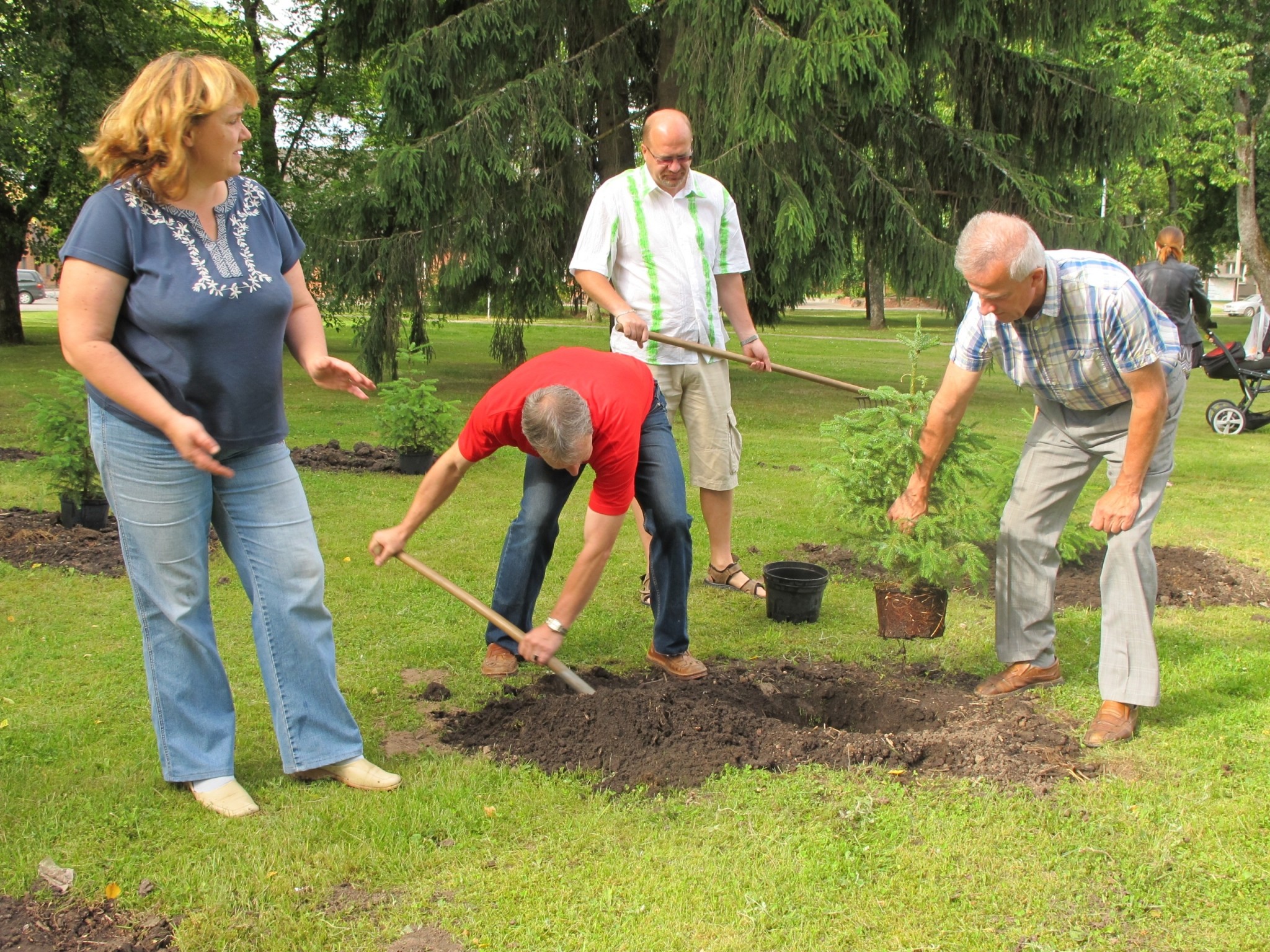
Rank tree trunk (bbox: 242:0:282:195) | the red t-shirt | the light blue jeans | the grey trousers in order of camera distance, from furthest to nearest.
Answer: tree trunk (bbox: 242:0:282:195)
the grey trousers
the red t-shirt
the light blue jeans

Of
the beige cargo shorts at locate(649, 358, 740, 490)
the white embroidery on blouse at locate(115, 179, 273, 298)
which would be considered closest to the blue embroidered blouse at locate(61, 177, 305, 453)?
the white embroidery on blouse at locate(115, 179, 273, 298)

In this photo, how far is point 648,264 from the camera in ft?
16.5

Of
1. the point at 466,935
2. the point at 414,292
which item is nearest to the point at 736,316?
the point at 466,935

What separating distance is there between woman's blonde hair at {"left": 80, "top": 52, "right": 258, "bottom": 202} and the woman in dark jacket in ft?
33.3

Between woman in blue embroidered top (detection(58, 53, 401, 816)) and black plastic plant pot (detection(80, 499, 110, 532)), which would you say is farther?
black plastic plant pot (detection(80, 499, 110, 532))

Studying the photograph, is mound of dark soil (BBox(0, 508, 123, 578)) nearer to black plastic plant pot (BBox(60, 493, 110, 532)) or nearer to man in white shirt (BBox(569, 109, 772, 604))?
black plastic plant pot (BBox(60, 493, 110, 532))

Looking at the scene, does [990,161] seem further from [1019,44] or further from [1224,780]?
[1224,780]

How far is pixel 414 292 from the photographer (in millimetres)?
12820

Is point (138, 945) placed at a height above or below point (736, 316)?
below

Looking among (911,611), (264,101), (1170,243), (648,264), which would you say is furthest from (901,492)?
(264,101)

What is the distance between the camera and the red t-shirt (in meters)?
3.61

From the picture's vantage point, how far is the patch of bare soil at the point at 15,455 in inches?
328

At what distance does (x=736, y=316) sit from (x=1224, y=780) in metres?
3.08

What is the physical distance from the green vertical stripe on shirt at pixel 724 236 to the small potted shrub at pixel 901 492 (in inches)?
41.5
